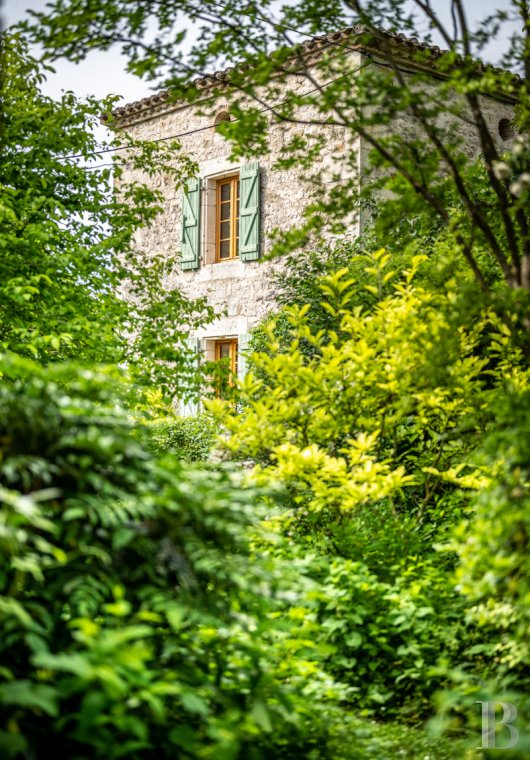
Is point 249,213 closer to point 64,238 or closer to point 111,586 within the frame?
point 64,238

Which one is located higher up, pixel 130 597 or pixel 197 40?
pixel 197 40

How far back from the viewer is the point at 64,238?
22.6ft

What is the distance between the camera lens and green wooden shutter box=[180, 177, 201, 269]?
1266 centimetres

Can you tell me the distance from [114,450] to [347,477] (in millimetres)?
1934

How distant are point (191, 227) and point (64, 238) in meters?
6.02

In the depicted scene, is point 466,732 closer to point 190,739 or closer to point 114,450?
point 190,739

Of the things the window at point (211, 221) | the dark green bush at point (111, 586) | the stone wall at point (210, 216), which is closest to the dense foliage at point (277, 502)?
the dark green bush at point (111, 586)

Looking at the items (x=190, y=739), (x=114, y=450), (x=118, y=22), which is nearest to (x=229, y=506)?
(x=114, y=450)

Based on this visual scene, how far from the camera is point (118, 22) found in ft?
13.4

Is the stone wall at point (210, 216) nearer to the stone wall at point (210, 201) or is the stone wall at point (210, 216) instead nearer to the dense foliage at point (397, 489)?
the stone wall at point (210, 201)

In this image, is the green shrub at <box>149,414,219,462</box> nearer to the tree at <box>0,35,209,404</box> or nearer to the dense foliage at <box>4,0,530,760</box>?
the tree at <box>0,35,209,404</box>

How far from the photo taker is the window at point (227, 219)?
12531mm

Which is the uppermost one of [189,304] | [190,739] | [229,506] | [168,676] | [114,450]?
[189,304]

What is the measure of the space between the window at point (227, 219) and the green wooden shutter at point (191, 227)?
329mm
